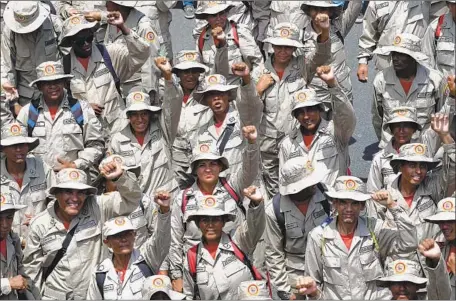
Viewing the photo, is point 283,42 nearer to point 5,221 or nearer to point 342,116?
point 342,116

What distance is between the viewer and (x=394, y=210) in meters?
16.5

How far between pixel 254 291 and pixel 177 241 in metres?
1.57

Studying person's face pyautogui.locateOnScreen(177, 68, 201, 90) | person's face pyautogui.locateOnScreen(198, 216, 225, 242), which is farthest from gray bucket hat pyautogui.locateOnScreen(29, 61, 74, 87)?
person's face pyautogui.locateOnScreen(198, 216, 225, 242)

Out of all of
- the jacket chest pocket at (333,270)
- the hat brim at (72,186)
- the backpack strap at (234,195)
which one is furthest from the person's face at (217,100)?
the jacket chest pocket at (333,270)

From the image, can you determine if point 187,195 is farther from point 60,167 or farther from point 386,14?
point 386,14

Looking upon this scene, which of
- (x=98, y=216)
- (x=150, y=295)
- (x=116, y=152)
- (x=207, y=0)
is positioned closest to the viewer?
(x=150, y=295)

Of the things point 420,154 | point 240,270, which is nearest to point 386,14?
point 420,154

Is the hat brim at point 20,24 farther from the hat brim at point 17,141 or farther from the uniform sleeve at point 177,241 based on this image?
the uniform sleeve at point 177,241

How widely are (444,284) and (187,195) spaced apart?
8.23 feet

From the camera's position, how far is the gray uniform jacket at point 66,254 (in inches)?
653

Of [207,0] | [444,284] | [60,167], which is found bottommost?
[444,284]

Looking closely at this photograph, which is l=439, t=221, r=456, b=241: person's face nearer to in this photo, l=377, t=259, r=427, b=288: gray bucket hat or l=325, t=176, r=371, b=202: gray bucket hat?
l=377, t=259, r=427, b=288: gray bucket hat

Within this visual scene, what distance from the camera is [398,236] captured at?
54.0 feet

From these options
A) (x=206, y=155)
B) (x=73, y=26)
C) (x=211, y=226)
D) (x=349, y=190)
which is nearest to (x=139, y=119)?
(x=206, y=155)
